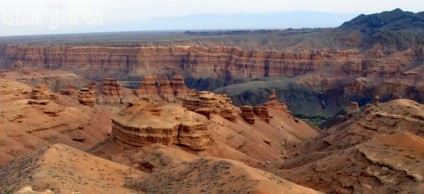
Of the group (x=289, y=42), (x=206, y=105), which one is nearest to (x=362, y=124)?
(x=206, y=105)

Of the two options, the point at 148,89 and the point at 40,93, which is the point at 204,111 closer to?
the point at 40,93

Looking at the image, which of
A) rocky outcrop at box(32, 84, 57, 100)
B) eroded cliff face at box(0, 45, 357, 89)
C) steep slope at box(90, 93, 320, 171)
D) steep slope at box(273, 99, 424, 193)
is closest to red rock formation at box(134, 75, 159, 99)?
rocky outcrop at box(32, 84, 57, 100)

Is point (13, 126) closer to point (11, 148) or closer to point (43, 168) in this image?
point (11, 148)

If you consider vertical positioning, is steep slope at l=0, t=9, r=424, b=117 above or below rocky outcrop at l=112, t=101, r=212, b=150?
below

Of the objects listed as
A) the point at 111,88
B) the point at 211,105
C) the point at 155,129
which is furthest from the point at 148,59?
the point at 155,129

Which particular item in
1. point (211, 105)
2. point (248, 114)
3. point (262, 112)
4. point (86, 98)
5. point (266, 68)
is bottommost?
point (266, 68)

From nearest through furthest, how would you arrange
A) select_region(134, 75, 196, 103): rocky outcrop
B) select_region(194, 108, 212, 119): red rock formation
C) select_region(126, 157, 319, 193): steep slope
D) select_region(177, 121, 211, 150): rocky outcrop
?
select_region(126, 157, 319, 193): steep slope < select_region(177, 121, 211, 150): rocky outcrop < select_region(194, 108, 212, 119): red rock formation < select_region(134, 75, 196, 103): rocky outcrop

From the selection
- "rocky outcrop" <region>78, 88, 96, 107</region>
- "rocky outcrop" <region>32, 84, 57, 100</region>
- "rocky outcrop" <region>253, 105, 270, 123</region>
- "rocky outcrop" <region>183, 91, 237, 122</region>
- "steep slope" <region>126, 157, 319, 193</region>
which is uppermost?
"steep slope" <region>126, 157, 319, 193</region>

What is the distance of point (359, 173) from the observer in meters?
30.3

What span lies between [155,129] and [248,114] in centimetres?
2745

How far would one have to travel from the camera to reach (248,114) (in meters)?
63.9

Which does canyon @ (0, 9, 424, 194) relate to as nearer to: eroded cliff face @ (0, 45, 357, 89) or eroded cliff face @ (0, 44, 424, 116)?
eroded cliff face @ (0, 44, 424, 116)

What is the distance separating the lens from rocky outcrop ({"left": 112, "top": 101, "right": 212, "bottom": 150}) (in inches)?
1497

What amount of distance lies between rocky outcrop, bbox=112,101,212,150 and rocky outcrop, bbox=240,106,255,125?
21598 millimetres
